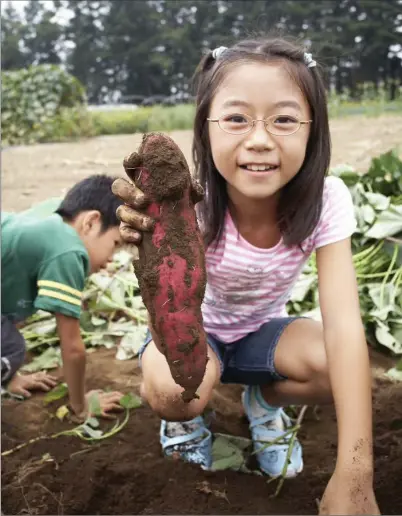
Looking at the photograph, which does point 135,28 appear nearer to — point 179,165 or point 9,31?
point 9,31

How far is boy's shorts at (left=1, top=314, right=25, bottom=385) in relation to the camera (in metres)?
1.90

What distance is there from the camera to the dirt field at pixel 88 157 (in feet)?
15.1

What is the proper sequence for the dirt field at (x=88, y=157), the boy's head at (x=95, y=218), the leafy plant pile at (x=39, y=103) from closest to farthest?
the boy's head at (x=95, y=218)
the dirt field at (x=88, y=157)
the leafy plant pile at (x=39, y=103)

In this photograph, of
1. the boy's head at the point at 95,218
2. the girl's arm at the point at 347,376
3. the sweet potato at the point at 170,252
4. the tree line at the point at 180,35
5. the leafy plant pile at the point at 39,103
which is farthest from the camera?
the leafy plant pile at the point at 39,103

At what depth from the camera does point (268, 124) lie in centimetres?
116

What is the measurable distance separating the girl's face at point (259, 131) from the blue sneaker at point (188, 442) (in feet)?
2.13

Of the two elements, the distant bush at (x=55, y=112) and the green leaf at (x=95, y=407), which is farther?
the distant bush at (x=55, y=112)

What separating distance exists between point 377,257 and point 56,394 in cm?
132

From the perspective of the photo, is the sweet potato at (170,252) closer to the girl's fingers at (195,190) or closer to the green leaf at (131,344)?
the girl's fingers at (195,190)

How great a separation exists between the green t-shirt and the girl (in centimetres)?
36

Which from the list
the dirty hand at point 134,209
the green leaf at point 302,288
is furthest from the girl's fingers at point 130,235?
the green leaf at point 302,288

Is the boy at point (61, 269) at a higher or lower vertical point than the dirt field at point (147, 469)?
higher

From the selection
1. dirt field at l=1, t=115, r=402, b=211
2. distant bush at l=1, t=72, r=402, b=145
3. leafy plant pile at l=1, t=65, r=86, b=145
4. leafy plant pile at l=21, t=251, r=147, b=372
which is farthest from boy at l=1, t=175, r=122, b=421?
leafy plant pile at l=1, t=65, r=86, b=145

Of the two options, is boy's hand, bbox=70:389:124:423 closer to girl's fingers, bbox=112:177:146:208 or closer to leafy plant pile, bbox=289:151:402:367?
leafy plant pile, bbox=289:151:402:367
